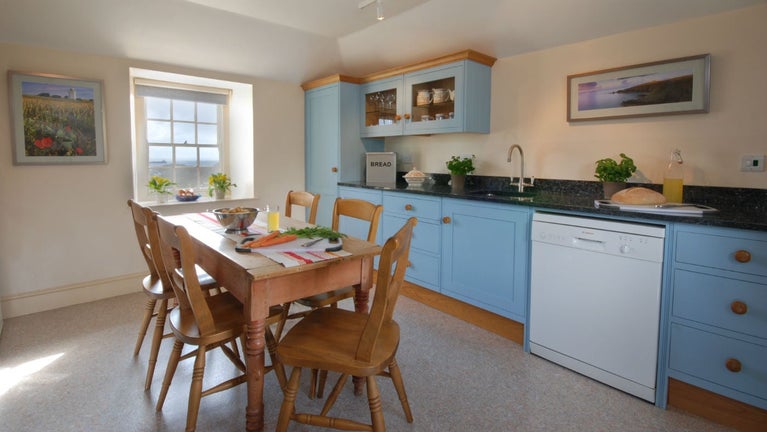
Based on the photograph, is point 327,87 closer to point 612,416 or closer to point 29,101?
point 29,101

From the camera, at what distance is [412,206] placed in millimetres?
3283

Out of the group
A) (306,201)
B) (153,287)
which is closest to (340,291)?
(306,201)

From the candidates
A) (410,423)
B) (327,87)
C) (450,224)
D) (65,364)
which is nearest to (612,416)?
(410,423)

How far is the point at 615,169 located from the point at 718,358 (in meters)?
1.13

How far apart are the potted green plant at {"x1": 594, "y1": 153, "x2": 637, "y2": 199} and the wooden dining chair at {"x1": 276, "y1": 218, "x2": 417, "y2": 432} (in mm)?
1606

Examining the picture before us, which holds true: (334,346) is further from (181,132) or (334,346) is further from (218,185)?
(181,132)

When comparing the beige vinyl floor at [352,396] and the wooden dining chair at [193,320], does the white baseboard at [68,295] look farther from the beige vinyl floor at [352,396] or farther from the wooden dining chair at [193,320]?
the wooden dining chair at [193,320]

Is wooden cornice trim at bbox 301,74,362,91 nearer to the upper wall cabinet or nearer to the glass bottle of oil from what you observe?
the upper wall cabinet

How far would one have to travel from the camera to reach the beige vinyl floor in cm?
185

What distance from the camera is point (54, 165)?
3.13m

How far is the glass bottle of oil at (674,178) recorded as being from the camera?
7.61 ft

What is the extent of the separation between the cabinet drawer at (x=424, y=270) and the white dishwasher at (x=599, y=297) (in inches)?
32.8

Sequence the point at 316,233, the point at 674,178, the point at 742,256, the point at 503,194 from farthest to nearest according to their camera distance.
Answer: the point at 503,194 < the point at 674,178 < the point at 316,233 < the point at 742,256

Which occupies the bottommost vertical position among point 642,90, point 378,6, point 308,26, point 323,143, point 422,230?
point 422,230
